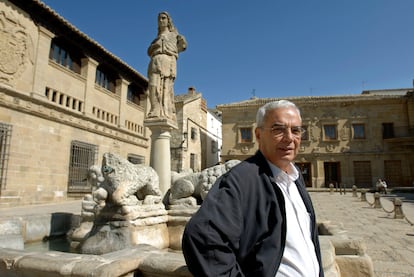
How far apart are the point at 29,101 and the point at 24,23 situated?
3716mm

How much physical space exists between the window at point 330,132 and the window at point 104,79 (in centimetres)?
1863

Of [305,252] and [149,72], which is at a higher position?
[149,72]

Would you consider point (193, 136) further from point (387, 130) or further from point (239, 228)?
point (239, 228)

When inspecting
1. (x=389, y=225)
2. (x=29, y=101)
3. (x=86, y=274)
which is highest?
(x=29, y=101)

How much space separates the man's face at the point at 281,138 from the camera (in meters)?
1.32

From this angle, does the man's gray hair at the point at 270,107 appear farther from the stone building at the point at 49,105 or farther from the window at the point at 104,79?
the window at the point at 104,79

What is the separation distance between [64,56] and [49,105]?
4.30 m

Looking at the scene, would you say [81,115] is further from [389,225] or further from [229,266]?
[229,266]

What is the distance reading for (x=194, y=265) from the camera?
0.96m

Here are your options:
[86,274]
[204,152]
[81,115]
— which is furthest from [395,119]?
[86,274]

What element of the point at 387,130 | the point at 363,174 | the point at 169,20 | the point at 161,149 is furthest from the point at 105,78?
the point at 387,130

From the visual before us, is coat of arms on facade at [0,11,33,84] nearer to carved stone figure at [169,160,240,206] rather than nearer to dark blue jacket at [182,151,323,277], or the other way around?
carved stone figure at [169,160,240,206]

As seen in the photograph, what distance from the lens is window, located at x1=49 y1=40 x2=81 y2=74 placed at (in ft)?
46.6

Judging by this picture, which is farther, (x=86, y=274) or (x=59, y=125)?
(x=59, y=125)
